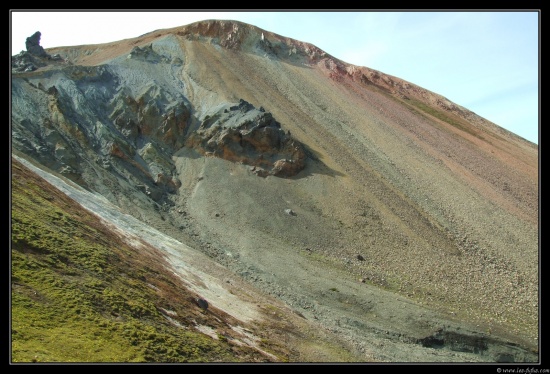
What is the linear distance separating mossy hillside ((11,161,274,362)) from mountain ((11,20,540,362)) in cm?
11

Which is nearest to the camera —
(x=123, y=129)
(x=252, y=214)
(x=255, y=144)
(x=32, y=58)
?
(x=252, y=214)

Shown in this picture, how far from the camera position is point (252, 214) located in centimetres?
4828

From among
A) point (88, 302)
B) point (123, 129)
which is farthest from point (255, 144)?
point (88, 302)

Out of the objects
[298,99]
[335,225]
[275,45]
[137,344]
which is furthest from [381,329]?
[275,45]

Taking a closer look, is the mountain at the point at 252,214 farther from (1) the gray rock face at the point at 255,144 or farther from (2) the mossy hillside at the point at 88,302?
(1) the gray rock face at the point at 255,144

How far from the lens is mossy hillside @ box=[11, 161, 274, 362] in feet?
50.9

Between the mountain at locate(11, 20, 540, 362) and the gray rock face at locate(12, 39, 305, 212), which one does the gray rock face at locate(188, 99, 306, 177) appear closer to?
the gray rock face at locate(12, 39, 305, 212)

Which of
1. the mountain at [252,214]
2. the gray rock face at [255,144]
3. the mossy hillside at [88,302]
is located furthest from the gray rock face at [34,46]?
the mossy hillside at [88,302]

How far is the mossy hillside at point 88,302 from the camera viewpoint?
15516 mm

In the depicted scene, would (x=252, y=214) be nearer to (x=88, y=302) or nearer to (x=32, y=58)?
(x=88, y=302)

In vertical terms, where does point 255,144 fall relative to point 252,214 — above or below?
above

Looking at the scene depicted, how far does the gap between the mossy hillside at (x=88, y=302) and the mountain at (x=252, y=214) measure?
109 mm

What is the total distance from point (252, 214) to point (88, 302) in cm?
3015

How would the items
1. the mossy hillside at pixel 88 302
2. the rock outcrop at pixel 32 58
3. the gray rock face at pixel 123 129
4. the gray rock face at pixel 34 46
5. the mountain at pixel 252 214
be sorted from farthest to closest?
the gray rock face at pixel 34 46 < the rock outcrop at pixel 32 58 < the gray rock face at pixel 123 129 < the mountain at pixel 252 214 < the mossy hillside at pixel 88 302
